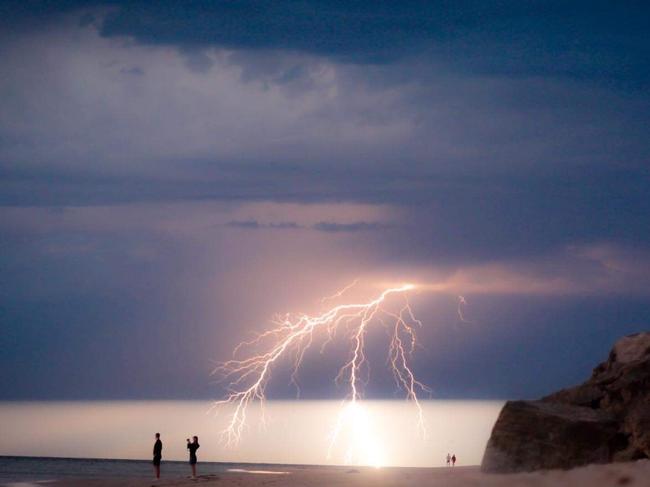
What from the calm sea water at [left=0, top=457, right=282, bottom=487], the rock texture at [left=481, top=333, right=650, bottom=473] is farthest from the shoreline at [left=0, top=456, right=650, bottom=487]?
the rock texture at [left=481, top=333, right=650, bottom=473]

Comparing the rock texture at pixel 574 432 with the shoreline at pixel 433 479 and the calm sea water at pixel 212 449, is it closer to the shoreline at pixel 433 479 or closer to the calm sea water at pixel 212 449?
the shoreline at pixel 433 479

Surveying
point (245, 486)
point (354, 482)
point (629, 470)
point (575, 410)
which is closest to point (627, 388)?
point (575, 410)

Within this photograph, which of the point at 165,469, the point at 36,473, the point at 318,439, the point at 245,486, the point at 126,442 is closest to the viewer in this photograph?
the point at 245,486

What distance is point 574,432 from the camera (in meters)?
21.5

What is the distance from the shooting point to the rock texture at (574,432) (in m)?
21.3

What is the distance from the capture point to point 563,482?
12.4 meters

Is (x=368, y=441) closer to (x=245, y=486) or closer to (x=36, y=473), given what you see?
(x=36, y=473)

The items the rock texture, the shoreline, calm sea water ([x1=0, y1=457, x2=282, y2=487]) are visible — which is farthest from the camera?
calm sea water ([x1=0, y1=457, x2=282, y2=487])

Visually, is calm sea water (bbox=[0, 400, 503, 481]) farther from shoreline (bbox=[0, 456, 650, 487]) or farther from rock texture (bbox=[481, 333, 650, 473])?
rock texture (bbox=[481, 333, 650, 473])

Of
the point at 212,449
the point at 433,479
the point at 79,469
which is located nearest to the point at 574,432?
the point at 433,479

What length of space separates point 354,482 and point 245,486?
6.33m

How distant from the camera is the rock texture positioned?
21.3m

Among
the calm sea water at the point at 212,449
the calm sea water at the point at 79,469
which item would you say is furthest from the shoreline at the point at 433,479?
the calm sea water at the point at 212,449

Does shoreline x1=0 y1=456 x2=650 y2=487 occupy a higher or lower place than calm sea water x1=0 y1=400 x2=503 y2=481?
lower
